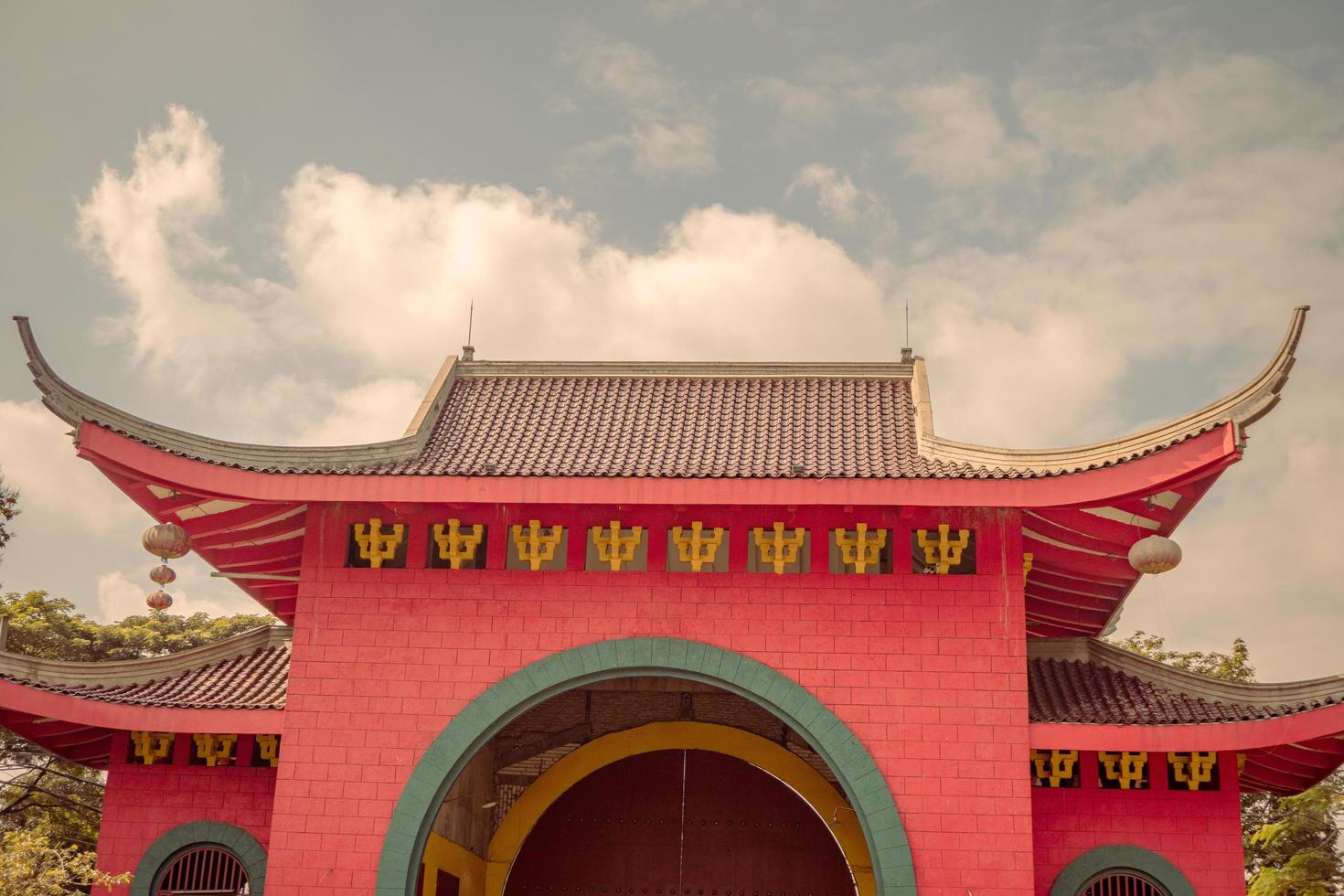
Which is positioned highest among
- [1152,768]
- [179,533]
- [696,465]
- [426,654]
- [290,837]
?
[696,465]

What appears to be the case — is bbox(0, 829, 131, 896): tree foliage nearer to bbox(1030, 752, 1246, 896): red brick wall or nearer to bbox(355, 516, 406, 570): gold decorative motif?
bbox(355, 516, 406, 570): gold decorative motif

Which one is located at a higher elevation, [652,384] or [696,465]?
[652,384]

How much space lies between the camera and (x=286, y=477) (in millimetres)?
10102

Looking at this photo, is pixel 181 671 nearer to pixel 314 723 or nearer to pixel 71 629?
pixel 314 723

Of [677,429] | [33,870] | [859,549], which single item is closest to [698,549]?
[859,549]

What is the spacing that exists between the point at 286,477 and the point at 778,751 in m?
5.97

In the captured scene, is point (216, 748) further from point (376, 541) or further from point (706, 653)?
point (706, 653)

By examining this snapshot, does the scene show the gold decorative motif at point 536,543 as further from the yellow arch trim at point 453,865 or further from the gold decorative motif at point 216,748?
the gold decorative motif at point 216,748

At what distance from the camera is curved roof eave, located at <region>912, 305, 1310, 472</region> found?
8836 mm

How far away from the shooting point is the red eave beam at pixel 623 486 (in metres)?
9.59

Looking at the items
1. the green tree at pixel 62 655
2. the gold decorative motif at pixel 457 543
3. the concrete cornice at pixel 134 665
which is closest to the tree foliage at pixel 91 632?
the green tree at pixel 62 655

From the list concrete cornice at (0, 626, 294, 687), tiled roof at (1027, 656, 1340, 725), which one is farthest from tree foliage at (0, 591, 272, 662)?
tiled roof at (1027, 656, 1340, 725)

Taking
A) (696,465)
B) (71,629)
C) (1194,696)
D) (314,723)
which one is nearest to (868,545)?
(696,465)

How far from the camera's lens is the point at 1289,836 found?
1856 cm
